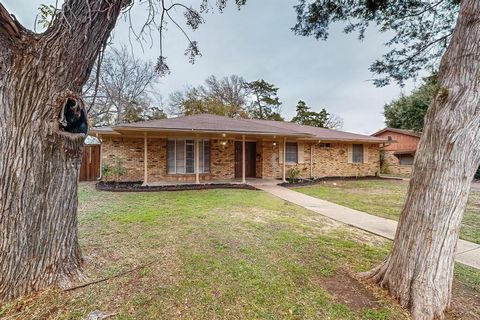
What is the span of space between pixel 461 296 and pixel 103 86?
23.2 meters

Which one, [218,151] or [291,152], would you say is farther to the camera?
[291,152]

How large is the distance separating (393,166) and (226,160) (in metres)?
14.7

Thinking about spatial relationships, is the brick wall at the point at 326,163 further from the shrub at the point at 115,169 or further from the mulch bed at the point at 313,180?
the shrub at the point at 115,169

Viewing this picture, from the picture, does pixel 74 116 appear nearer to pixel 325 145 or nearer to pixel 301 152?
pixel 301 152

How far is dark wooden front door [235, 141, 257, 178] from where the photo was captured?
41.5ft

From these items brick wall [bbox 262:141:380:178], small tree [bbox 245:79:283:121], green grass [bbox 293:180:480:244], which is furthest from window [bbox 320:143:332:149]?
small tree [bbox 245:79:283:121]

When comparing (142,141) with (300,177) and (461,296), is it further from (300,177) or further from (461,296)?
(461,296)

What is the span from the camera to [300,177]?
13453mm

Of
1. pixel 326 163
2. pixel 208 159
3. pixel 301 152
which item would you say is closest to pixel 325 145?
pixel 326 163

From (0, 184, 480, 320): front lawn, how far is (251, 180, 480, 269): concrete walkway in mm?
390

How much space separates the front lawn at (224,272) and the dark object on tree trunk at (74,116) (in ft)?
5.52

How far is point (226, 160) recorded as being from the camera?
12055 millimetres

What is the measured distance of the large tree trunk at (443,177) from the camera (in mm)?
2184

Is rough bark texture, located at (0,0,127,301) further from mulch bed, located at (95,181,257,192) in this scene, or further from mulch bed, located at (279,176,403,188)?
mulch bed, located at (279,176,403,188)
